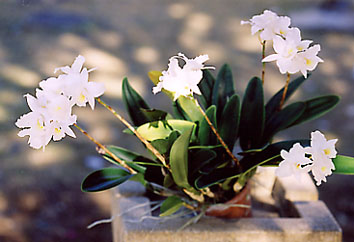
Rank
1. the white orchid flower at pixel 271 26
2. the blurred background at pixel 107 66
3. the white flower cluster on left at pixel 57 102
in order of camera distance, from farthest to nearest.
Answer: the blurred background at pixel 107 66 → the white orchid flower at pixel 271 26 → the white flower cluster on left at pixel 57 102

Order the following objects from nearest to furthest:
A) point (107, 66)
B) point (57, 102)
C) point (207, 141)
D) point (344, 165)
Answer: point (57, 102) < point (344, 165) < point (207, 141) < point (107, 66)

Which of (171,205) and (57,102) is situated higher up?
(57,102)

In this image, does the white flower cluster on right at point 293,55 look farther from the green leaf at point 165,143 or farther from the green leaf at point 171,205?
the green leaf at point 171,205

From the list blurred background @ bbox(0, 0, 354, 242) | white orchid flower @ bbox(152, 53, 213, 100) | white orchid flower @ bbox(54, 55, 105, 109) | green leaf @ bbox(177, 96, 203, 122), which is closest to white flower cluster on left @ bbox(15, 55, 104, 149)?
white orchid flower @ bbox(54, 55, 105, 109)

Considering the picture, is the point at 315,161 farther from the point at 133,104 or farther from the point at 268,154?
the point at 133,104

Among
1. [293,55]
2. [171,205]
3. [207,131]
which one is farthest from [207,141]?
[293,55]

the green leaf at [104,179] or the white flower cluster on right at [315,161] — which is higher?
the green leaf at [104,179]

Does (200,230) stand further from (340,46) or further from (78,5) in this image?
(78,5)

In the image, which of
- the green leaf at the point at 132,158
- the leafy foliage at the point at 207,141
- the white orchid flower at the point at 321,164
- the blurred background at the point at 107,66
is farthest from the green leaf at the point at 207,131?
the blurred background at the point at 107,66
